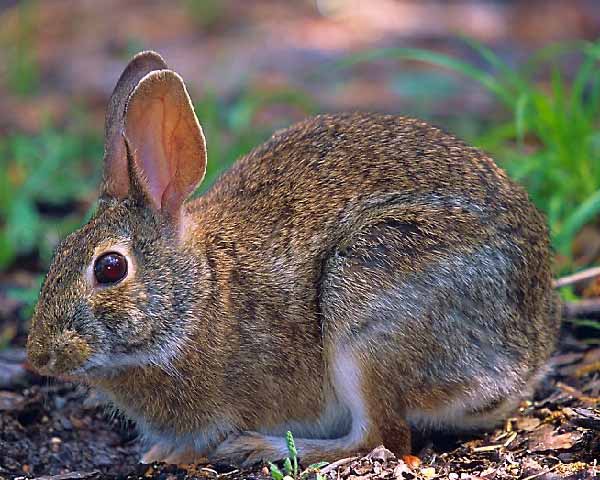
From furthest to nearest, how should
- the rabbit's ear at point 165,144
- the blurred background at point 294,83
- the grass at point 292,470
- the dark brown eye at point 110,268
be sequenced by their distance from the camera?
the blurred background at point 294,83
the rabbit's ear at point 165,144
the dark brown eye at point 110,268
the grass at point 292,470

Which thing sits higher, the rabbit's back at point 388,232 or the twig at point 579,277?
the rabbit's back at point 388,232

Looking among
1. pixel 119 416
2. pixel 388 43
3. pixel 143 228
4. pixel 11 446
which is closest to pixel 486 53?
pixel 143 228

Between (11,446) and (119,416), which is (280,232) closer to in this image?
(119,416)

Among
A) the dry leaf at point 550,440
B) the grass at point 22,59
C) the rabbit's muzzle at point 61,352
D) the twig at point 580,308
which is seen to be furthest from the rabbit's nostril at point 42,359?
the grass at point 22,59

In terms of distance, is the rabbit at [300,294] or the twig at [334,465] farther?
the rabbit at [300,294]

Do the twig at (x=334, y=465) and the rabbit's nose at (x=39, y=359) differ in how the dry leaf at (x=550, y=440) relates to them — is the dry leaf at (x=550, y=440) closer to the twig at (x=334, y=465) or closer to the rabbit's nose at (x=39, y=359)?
the twig at (x=334, y=465)

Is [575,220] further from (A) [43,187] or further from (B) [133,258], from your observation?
(A) [43,187]

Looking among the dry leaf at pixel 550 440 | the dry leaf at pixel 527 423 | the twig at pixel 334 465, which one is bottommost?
the dry leaf at pixel 527 423
